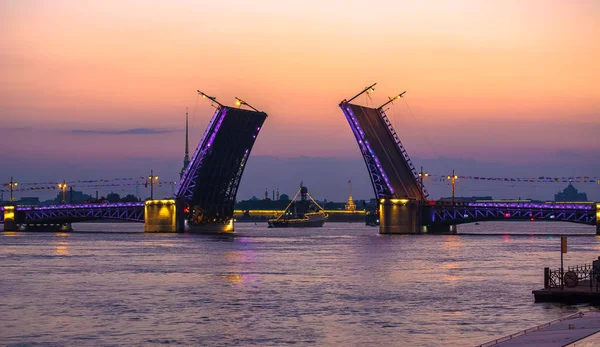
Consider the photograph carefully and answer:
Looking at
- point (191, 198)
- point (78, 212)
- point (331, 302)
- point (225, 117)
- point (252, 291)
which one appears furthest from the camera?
point (78, 212)

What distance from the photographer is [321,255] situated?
71.2 metres

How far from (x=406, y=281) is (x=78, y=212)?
87344mm

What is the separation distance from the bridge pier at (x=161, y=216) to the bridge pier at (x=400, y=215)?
22.7 meters

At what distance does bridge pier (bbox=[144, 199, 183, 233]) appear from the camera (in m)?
112

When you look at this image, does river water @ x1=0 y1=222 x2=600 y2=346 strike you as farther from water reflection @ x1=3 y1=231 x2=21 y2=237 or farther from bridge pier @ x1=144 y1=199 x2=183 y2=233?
water reflection @ x1=3 y1=231 x2=21 y2=237

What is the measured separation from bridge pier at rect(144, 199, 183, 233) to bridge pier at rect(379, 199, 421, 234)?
22712 mm

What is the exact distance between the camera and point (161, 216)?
378 feet

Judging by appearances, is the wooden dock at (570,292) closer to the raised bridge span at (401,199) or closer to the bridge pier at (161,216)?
the raised bridge span at (401,199)

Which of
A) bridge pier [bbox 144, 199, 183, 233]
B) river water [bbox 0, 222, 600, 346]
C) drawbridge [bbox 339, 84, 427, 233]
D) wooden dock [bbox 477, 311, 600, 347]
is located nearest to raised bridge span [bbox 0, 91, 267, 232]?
bridge pier [bbox 144, 199, 183, 233]

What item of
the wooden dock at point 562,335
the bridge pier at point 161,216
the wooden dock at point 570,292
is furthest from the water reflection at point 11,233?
the wooden dock at point 562,335

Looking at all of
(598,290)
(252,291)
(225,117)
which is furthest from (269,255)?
(598,290)

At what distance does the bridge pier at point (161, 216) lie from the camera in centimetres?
11214

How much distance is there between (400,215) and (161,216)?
92.4 ft

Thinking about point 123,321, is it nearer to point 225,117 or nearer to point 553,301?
point 553,301
